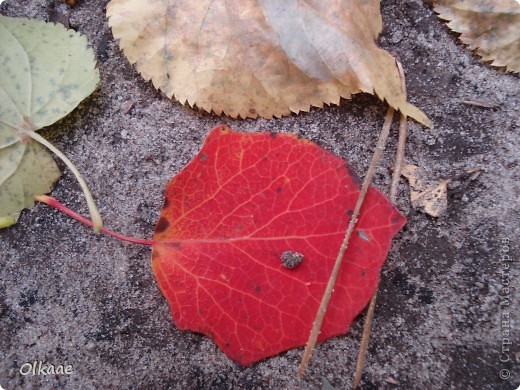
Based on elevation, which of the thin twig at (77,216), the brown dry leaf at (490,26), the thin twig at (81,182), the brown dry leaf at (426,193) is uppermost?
the brown dry leaf at (490,26)

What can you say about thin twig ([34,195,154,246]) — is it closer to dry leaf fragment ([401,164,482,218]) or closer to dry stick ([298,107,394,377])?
dry stick ([298,107,394,377])

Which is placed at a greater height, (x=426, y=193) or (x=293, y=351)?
(x=426, y=193)

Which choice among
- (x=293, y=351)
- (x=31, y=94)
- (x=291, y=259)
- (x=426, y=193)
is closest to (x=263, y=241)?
(x=291, y=259)

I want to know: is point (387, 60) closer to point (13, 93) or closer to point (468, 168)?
point (468, 168)

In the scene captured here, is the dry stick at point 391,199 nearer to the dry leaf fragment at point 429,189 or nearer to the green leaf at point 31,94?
the dry leaf fragment at point 429,189

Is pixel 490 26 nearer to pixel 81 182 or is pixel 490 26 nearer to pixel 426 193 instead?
pixel 426 193

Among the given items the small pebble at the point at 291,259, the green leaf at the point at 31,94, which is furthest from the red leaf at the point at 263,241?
the green leaf at the point at 31,94
